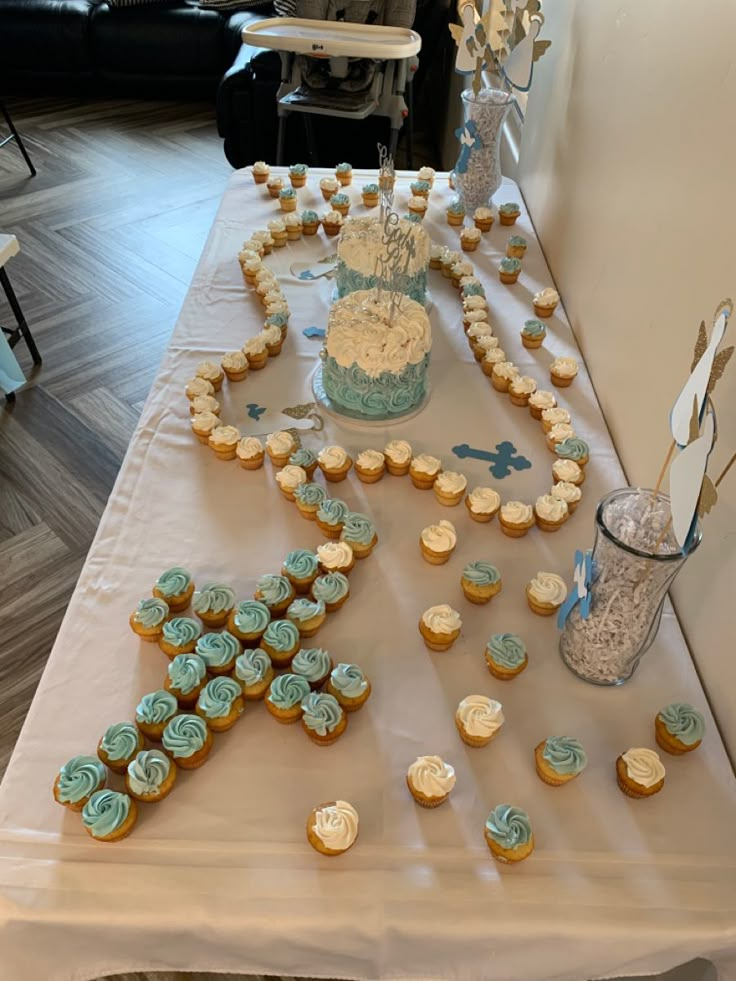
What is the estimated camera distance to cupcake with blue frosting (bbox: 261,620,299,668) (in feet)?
3.04

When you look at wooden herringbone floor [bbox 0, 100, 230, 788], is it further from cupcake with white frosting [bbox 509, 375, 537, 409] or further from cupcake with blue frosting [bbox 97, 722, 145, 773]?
cupcake with white frosting [bbox 509, 375, 537, 409]

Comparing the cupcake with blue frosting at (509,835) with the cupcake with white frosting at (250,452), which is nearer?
the cupcake with blue frosting at (509,835)

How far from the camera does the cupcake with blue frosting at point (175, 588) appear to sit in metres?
0.98

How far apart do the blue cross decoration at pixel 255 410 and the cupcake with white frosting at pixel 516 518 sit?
0.47 meters

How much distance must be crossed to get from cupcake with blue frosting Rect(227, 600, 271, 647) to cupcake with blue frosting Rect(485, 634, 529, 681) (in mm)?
292

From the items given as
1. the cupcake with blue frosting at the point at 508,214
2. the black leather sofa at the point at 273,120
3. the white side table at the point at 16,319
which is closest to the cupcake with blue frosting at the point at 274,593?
the cupcake with blue frosting at the point at 508,214

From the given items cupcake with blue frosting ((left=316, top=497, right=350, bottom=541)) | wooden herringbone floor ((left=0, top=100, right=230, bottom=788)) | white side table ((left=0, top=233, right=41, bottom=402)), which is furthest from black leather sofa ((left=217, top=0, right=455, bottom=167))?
cupcake with blue frosting ((left=316, top=497, right=350, bottom=541))

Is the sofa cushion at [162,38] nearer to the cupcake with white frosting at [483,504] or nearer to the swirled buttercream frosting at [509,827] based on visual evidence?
the cupcake with white frosting at [483,504]

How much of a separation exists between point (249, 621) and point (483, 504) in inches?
15.7

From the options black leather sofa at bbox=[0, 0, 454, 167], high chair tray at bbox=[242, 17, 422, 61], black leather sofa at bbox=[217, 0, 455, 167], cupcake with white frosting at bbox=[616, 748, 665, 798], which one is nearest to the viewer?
cupcake with white frosting at bbox=[616, 748, 665, 798]

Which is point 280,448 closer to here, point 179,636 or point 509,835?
point 179,636

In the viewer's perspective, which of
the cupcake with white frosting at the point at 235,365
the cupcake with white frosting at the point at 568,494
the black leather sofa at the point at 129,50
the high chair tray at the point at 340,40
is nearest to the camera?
the cupcake with white frosting at the point at 568,494

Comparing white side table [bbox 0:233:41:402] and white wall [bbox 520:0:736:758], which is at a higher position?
white wall [bbox 520:0:736:758]

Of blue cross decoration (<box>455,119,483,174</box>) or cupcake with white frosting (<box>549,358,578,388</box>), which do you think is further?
blue cross decoration (<box>455,119,483,174</box>)
